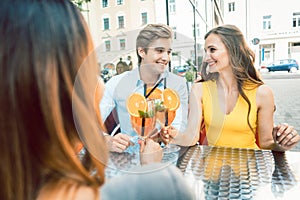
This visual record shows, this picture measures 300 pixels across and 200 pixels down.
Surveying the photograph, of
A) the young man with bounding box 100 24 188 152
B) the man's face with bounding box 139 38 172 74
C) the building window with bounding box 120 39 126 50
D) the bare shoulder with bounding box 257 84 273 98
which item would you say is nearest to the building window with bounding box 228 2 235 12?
the bare shoulder with bounding box 257 84 273 98

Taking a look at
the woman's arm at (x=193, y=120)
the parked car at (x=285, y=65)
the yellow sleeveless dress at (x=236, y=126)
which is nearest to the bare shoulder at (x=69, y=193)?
the woman's arm at (x=193, y=120)

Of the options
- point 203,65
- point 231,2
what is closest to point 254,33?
point 231,2

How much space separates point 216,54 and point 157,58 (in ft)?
2.33

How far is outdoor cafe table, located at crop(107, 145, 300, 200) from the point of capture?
653mm

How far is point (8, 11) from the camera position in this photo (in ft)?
1.09

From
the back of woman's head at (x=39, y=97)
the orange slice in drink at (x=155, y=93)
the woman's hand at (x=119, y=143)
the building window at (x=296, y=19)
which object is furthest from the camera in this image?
the building window at (x=296, y=19)

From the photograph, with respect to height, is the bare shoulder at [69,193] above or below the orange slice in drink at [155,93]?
below

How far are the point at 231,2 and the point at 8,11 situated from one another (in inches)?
709

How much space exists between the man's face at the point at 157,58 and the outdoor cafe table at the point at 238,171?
0.73ft

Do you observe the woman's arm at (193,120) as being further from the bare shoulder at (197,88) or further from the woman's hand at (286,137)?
the woman's hand at (286,137)

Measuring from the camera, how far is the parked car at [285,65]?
1384 centimetres

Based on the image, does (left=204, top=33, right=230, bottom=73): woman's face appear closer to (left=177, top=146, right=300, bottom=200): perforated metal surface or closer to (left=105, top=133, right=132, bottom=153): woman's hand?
(left=177, top=146, right=300, bottom=200): perforated metal surface

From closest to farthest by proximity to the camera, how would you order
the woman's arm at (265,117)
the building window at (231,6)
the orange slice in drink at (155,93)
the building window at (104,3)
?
the orange slice in drink at (155,93)
the woman's arm at (265,117)
the building window at (104,3)
the building window at (231,6)

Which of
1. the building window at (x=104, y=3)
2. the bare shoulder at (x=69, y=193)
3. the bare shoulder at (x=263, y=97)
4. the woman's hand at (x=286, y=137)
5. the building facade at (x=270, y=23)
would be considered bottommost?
the woman's hand at (x=286, y=137)
